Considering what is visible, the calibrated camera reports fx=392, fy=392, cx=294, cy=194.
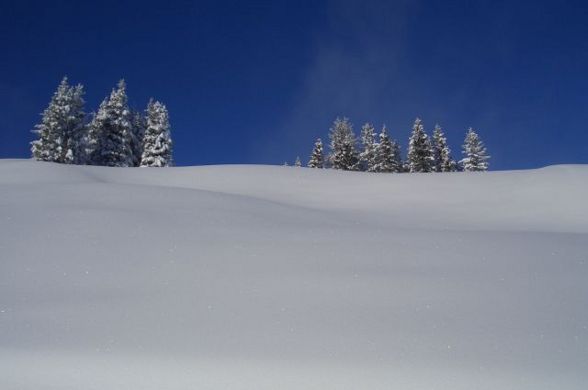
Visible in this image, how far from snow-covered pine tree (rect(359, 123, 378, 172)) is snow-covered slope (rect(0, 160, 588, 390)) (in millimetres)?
29141

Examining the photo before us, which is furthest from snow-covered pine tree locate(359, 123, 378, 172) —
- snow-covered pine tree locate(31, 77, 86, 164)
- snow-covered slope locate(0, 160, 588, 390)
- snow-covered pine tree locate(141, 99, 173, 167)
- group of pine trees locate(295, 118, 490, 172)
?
snow-covered slope locate(0, 160, 588, 390)

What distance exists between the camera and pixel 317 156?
118 feet

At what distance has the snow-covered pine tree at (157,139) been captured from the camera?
27.3 metres

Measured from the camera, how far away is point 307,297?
296 cm

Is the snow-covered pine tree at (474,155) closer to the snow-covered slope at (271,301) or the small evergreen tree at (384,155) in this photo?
the small evergreen tree at (384,155)

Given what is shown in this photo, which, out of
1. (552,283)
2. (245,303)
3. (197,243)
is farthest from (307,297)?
(552,283)

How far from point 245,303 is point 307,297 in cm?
47

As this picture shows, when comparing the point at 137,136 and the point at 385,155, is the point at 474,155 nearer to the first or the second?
the point at 385,155

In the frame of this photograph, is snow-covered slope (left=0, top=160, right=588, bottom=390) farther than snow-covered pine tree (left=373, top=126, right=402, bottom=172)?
No

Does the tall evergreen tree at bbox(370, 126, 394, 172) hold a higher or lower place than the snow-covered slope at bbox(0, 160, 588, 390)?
higher

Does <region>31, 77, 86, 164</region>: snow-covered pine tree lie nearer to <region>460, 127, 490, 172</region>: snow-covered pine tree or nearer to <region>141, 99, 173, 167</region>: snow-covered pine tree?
<region>141, 99, 173, 167</region>: snow-covered pine tree

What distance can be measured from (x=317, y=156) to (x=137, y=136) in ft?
50.5

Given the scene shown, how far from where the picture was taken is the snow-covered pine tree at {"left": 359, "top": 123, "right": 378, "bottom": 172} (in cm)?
3422

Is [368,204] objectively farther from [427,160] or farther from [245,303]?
[427,160]
